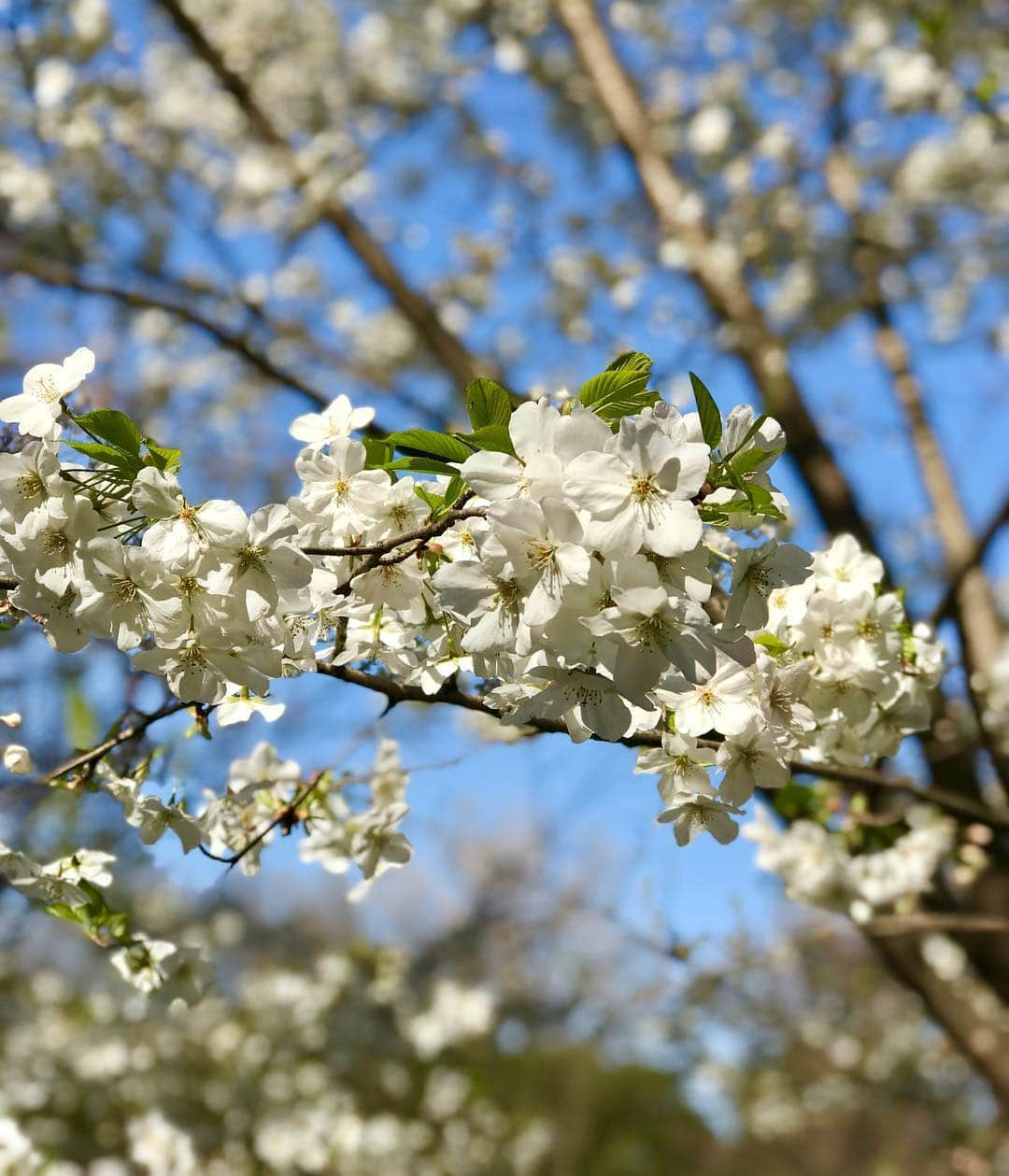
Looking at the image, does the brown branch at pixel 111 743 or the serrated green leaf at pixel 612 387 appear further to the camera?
the brown branch at pixel 111 743

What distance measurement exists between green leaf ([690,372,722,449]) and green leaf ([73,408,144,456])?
0.51 metres

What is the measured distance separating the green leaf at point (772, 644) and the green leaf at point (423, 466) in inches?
16.4

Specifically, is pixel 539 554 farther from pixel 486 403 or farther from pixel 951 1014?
pixel 951 1014

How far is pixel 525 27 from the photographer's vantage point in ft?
16.0

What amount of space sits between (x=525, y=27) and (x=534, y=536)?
4.77 m

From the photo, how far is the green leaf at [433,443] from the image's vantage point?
101cm

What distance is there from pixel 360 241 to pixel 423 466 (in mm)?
3267

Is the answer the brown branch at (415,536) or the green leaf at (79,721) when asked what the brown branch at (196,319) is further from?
the brown branch at (415,536)

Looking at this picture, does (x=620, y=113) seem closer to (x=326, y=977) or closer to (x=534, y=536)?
(x=534, y=536)

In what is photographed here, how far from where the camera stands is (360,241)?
13.2 ft

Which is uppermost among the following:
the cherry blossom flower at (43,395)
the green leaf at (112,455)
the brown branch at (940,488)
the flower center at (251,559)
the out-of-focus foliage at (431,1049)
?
the cherry blossom flower at (43,395)

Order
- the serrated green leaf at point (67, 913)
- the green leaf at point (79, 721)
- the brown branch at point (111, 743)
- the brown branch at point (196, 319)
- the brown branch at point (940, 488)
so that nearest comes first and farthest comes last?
the brown branch at point (111, 743) < the serrated green leaf at point (67, 913) < the green leaf at point (79, 721) < the brown branch at point (196, 319) < the brown branch at point (940, 488)

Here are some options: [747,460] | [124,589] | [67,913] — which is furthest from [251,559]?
[67,913]

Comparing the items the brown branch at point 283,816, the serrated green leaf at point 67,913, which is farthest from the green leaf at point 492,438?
the serrated green leaf at point 67,913
